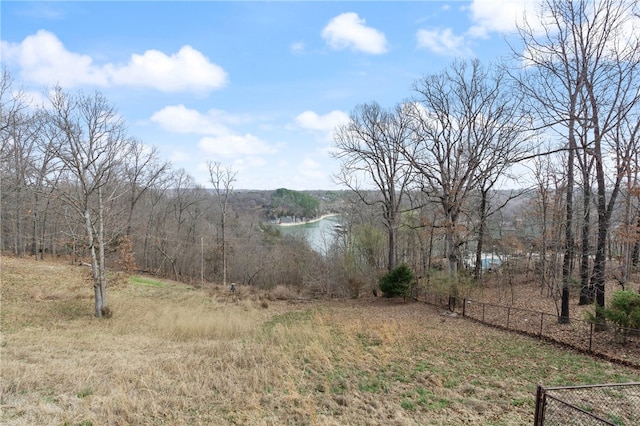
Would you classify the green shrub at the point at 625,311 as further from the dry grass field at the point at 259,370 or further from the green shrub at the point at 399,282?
the green shrub at the point at 399,282

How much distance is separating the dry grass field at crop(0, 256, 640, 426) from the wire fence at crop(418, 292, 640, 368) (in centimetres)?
58

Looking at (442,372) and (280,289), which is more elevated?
(442,372)

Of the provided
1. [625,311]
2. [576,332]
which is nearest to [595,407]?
[625,311]

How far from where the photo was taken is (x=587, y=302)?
577 inches

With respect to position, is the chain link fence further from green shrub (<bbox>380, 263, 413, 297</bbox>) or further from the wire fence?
green shrub (<bbox>380, 263, 413, 297</bbox>)

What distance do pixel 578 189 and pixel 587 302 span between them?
454cm

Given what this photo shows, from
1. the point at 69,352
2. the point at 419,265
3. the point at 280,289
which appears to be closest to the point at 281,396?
the point at 69,352

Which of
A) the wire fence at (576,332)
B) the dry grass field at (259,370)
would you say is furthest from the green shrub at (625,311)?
the dry grass field at (259,370)

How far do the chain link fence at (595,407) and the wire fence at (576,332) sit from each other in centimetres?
274

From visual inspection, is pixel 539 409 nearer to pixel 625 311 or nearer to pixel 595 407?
pixel 595 407

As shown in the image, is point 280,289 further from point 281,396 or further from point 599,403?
point 599,403

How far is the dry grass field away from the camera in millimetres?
6066

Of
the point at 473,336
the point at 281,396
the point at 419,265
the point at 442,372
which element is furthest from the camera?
the point at 419,265

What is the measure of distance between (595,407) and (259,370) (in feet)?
20.5
